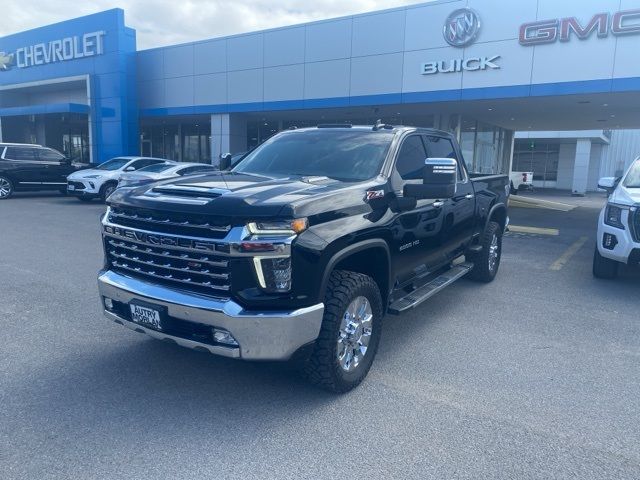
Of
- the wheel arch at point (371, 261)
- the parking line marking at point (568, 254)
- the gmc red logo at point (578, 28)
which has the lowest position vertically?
the parking line marking at point (568, 254)

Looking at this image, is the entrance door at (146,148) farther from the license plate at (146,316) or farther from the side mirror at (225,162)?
the license plate at (146,316)

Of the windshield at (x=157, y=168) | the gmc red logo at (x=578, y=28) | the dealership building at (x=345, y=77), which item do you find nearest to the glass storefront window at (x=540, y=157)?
the dealership building at (x=345, y=77)

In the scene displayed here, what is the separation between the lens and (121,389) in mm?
3834

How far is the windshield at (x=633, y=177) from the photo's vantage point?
757 cm

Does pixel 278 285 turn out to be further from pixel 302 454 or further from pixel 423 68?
pixel 423 68

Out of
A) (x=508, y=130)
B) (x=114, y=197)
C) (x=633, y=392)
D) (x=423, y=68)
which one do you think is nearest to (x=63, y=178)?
(x=423, y=68)

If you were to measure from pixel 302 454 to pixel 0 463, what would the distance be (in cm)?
172

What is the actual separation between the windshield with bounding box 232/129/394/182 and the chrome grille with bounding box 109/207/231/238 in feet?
4.43

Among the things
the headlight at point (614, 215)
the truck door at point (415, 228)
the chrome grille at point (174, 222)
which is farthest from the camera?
the headlight at point (614, 215)

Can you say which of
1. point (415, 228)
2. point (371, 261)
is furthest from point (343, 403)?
point (415, 228)

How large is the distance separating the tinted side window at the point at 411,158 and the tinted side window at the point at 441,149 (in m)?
0.23

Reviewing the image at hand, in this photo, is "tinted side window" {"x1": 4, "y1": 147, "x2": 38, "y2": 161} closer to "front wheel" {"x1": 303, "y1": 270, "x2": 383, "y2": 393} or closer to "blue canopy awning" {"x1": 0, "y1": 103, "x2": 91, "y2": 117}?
"blue canopy awning" {"x1": 0, "y1": 103, "x2": 91, "y2": 117}

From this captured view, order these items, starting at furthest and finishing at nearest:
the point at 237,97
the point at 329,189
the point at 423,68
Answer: the point at 237,97 → the point at 423,68 → the point at 329,189

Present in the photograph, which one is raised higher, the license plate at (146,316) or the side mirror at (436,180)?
the side mirror at (436,180)
